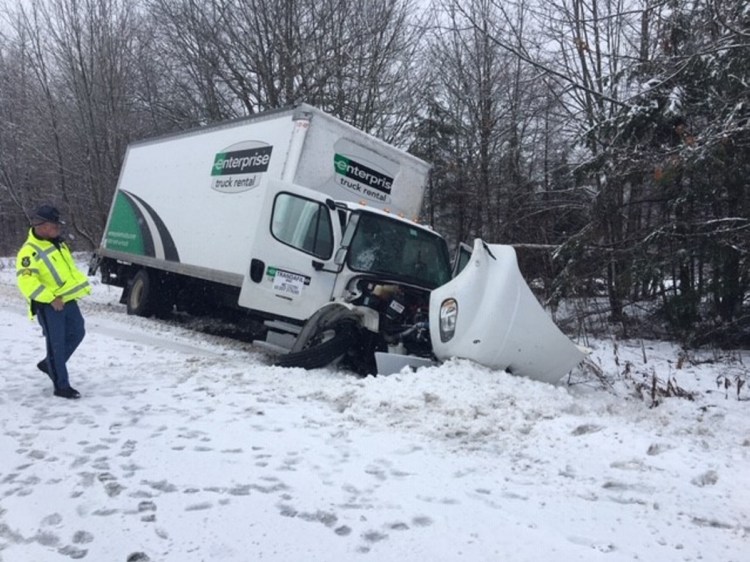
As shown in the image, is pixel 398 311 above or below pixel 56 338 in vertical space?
above

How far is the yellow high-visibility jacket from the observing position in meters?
5.01

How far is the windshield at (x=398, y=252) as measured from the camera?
24.3 feet

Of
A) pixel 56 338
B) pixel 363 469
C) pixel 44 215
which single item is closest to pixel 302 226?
pixel 44 215

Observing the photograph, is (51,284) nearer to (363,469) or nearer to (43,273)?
(43,273)

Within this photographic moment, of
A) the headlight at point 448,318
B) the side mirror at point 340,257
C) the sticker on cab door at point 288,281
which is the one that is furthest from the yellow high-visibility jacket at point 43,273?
the headlight at point 448,318

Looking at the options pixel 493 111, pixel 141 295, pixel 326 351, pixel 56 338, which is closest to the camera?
pixel 56 338

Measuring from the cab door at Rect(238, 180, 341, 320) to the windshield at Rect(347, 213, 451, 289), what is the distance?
0.32 meters

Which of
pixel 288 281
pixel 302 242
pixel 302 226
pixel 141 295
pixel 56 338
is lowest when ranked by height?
pixel 56 338

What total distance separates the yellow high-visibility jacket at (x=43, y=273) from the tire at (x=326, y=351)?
7.36 ft

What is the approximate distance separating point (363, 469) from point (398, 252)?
4.36 m

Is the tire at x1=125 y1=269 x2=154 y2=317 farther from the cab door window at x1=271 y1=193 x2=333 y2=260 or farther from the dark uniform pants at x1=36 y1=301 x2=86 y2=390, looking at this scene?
the dark uniform pants at x1=36 y1=301 x2=86 y2=390

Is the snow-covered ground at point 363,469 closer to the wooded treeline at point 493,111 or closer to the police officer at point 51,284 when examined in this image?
the police officer at point 51,284

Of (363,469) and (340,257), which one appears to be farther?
(340,257)

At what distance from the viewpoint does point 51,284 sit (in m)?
5.07
